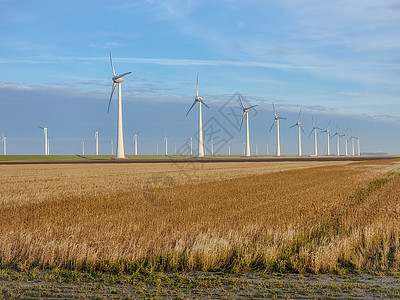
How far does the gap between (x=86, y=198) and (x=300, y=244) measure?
1482cm

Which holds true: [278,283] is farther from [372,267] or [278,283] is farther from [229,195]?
[229,195]

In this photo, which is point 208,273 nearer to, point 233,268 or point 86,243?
point 233,268

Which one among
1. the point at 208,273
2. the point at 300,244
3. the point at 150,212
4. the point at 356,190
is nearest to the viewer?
the point at 208,273

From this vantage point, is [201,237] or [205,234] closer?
[201,237]

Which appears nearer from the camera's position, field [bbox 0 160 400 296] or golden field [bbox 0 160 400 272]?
field [bbox 0 160 400 296]

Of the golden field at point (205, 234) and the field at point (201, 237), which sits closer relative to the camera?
the field at point (201, 237)

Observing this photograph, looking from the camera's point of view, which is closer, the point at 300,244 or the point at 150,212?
the point at 300,244

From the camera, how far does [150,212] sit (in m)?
17.9

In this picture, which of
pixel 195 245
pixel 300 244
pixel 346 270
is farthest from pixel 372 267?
pixel 195 245

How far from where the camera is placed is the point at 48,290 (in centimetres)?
870

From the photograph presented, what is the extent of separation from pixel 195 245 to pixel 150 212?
22.2 feet

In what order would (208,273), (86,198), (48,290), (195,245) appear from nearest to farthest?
(48,290) < (208,273) < (195,245) < (86,198)

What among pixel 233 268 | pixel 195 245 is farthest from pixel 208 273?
pixel 195 245

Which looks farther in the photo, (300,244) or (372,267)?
(300,244)
